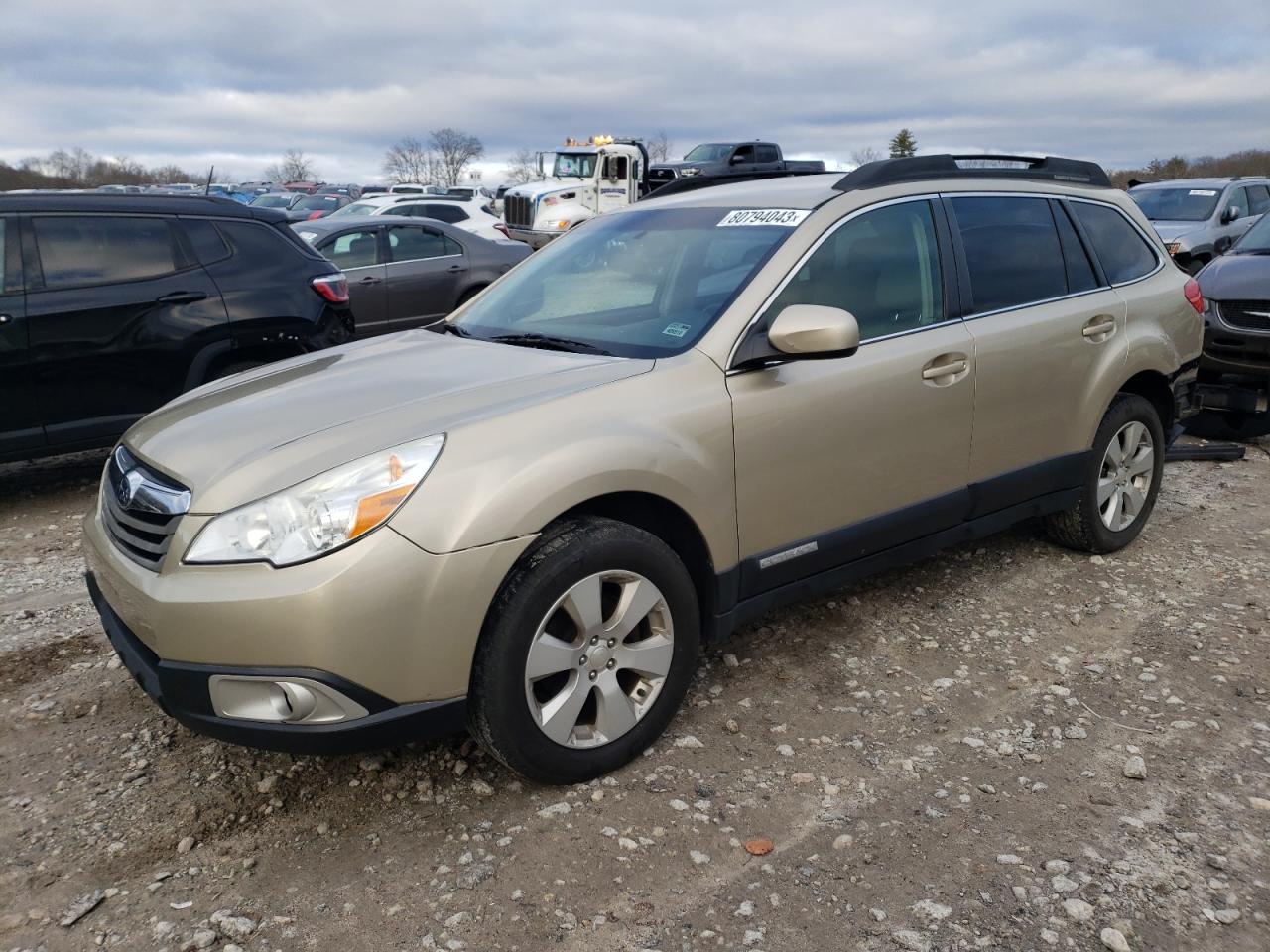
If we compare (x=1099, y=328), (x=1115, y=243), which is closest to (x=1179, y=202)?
(x=1115, y=243)

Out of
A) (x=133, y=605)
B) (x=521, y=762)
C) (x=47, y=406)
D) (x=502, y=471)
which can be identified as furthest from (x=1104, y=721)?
(x=47, y=406)

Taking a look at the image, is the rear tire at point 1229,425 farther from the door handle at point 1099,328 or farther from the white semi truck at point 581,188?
the white semi truck at point 581,188

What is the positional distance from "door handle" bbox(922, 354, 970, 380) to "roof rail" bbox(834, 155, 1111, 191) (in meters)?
0.69

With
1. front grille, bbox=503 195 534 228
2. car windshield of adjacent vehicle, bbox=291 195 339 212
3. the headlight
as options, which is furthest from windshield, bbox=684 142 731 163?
the headlight

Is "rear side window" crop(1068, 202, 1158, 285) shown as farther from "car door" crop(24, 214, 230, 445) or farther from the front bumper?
the front bumper

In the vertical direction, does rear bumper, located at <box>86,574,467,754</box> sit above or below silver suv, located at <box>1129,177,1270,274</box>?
below

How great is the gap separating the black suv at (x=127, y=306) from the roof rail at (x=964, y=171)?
13.2 feet

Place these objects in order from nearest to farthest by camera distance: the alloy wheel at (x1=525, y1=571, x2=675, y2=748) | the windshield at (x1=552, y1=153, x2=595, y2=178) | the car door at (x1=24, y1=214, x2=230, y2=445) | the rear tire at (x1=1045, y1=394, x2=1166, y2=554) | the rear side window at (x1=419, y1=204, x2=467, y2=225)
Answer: the alloy wheel at (x1=525, y1=571, x2=675, y2=748) → the rear tire at (x1=1045, y1=394, x2=1166, y2=554) → the car door at (x1=24, y1=214, x2=230, y2=445) → the rear side window at (x1=419, y1=204, x2=467, y2=225) → the windshield at (x1=552, y1=153, x2=595, y2=178)

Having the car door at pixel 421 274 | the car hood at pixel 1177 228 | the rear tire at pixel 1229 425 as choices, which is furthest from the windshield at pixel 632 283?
the car hood at pixel 1177 228

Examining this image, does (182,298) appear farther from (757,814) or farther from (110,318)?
(757,814)

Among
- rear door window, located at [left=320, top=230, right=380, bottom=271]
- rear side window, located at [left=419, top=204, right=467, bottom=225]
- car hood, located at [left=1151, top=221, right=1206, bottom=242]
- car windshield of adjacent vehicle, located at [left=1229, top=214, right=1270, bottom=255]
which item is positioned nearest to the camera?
car windshield of adjacent vehicle, located at [left=1229, top=214, right=1270, bottom=255]

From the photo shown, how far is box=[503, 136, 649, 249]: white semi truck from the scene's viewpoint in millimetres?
21922

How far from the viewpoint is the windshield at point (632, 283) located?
129 inches

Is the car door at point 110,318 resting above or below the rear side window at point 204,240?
below
